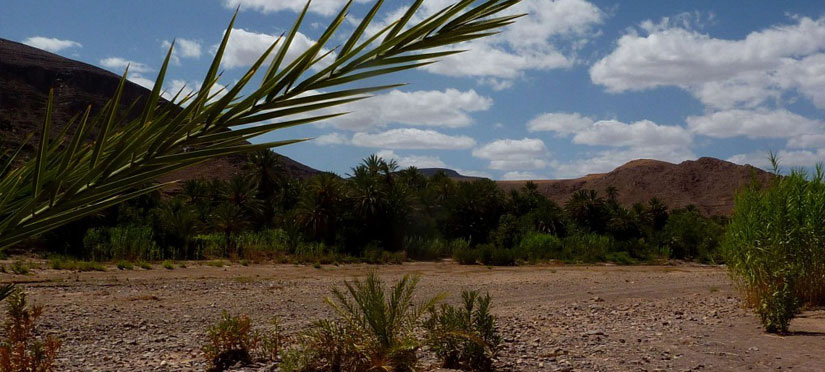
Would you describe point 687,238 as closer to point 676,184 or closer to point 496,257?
point 496,257

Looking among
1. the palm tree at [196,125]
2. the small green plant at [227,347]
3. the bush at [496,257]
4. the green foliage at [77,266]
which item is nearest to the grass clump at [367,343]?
the small green plant at [227,347]

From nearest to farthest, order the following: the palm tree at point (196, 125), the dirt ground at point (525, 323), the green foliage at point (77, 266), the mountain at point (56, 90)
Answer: the palm tree at point (196, 125)
the dirt ground at point (525, 323)
the green foliage at point (77, 266)
the mountain at point (56, 90)

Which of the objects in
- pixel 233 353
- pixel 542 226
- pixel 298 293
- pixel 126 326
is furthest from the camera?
pixel 542 226

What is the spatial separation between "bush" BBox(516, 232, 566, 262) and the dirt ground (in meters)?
15.9

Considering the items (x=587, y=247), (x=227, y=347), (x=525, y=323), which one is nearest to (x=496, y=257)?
(x=587, y=247)

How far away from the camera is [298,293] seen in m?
14.2

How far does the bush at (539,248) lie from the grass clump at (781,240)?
21.7 m

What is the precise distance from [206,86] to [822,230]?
10838mm

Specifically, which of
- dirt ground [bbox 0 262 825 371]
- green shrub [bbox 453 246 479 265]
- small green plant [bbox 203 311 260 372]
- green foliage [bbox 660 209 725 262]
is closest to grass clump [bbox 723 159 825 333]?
dirt ground [bbox 0 262 825 371]

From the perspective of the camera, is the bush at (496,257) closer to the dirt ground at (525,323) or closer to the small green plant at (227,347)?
the dirt ground at (525,323)

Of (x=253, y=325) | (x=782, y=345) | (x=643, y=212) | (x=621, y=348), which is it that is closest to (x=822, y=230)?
(x=782, y=345)

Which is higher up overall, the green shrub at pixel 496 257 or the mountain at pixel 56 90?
the mountain at pixel 56 90

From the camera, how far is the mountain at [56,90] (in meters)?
56.0

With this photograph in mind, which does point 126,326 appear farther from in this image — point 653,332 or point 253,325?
point 653,332
